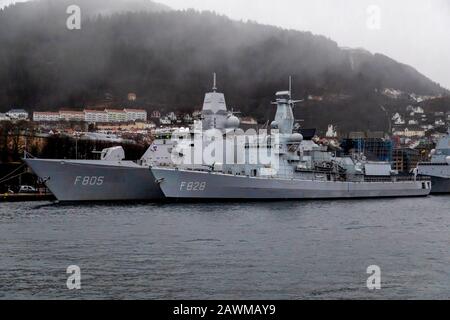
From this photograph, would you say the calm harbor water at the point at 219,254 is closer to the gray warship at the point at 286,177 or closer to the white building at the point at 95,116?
the gray warship at the point at 286,177

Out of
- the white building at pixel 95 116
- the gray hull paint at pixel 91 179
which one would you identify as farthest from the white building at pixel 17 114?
the gray hull paint at pixel 91 179

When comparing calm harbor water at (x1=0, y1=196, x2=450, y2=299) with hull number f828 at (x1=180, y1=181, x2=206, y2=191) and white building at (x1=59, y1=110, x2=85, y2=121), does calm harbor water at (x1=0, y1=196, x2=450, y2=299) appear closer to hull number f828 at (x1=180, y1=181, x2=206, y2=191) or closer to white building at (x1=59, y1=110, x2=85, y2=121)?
hull number f828 at (x1=180, y1=181, x2=206, y2=191)

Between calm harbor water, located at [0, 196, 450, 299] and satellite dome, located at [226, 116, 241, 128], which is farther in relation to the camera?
satellite dome, located at [226, 116, 241, 128]

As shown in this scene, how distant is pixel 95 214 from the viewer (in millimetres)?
36625

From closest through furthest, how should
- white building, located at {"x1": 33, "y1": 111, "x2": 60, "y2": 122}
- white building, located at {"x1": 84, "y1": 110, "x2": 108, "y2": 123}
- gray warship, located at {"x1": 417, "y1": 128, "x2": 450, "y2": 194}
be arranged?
gray warship, located at {"x1": 417, "y1": 128, "x2": 450, "y2": 194} < white building, located at {"x1": 33, "y1": 111, "x2": 60, "y2": 122} < white building, located at {"x1": 84, "y1": 110, "x2": 108, "y2": 123}

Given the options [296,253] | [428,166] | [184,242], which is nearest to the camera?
[296,253]

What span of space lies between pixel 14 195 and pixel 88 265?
35683 millimetres

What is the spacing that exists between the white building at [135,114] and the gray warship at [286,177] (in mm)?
87392

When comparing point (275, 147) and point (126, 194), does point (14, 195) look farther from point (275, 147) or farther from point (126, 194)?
point (275, 147)

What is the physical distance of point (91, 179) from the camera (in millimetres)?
45125

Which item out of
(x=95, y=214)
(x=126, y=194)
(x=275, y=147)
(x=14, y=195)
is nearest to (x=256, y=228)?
(x=95, y=214)

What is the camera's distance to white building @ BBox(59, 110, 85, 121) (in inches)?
5282

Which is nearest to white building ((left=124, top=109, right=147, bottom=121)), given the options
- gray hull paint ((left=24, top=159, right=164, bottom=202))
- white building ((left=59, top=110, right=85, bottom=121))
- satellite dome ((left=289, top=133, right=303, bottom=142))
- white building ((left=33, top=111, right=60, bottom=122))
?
white building ((left=59, top=110, right=85, bottom=121))

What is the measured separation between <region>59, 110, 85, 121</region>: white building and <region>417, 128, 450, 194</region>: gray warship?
79532mm
